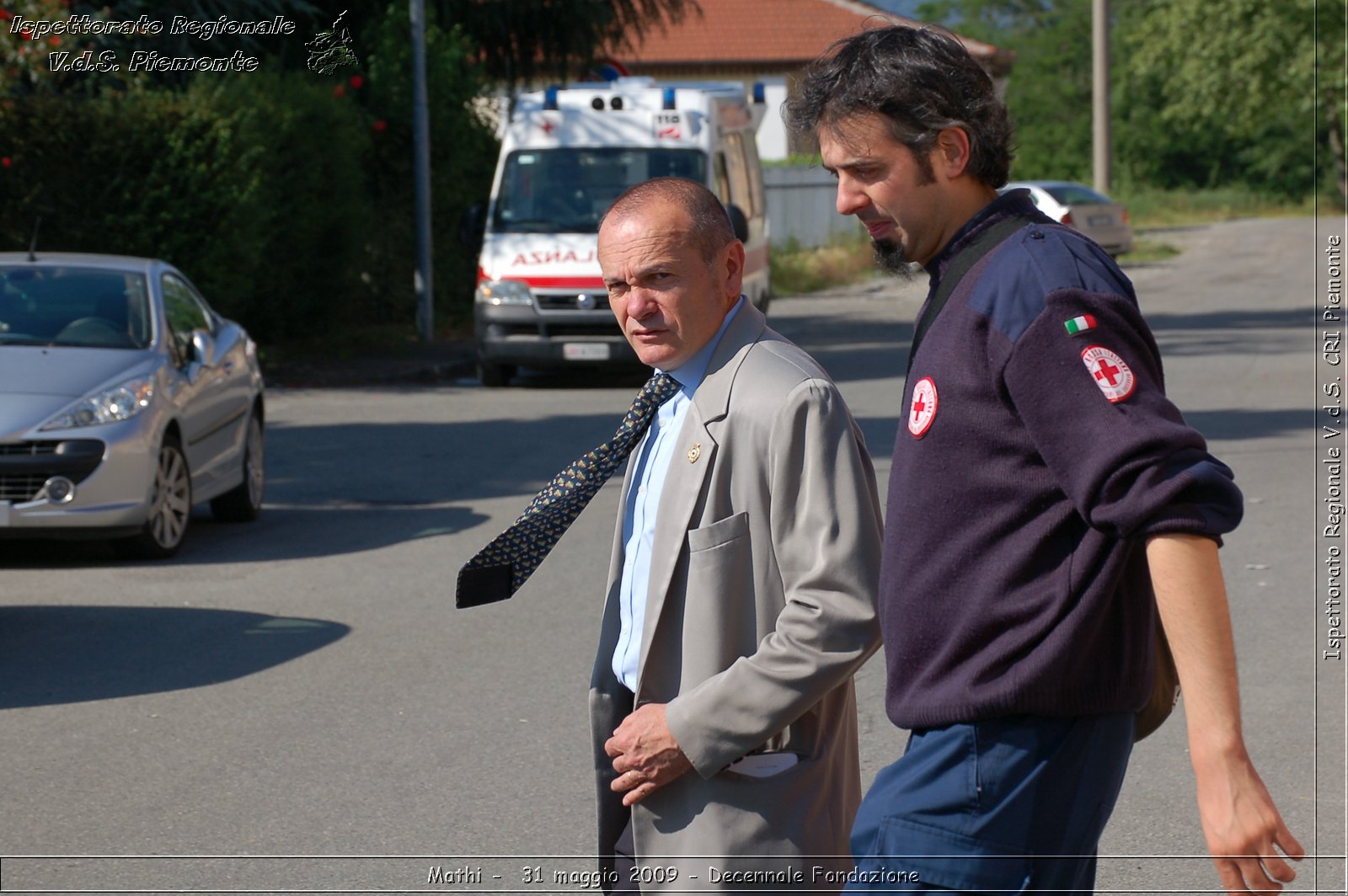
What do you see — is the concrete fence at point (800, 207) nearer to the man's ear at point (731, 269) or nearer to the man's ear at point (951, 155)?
the man's ear at point (731, 269)

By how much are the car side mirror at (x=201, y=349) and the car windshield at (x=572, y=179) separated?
739cm

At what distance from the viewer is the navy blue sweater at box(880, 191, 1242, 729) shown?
2049 millimetres

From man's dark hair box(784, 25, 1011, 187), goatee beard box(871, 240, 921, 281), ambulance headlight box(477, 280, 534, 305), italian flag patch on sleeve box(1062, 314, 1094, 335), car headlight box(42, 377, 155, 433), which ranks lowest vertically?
ambulance headlight box(477, 280, 534, 305)

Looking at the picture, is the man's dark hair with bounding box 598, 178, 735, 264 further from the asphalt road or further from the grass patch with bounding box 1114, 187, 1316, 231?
the grass patch with bounding box 1114, 187, 1316, 231

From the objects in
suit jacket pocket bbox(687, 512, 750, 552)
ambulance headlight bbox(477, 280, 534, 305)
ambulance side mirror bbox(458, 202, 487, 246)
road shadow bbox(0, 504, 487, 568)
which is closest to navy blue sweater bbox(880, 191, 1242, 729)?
suit jacket pocket bbox(687, 512, 750, 552)

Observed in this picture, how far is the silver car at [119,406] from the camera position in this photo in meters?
8.48

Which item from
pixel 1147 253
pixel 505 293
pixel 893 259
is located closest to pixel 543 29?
pixel 505 293

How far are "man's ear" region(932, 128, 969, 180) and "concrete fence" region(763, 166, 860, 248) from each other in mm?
35547

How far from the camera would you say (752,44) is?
58.4m

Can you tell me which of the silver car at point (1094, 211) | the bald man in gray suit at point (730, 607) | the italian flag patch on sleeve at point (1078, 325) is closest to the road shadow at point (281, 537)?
the bald man in gray suit at point (730, 607)

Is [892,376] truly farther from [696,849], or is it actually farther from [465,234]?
[696,849]

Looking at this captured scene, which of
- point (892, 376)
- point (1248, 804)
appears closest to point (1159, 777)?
point (1248, 804)

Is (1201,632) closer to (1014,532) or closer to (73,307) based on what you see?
(1014,532)

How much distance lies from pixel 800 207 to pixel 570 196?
71.2 ft
